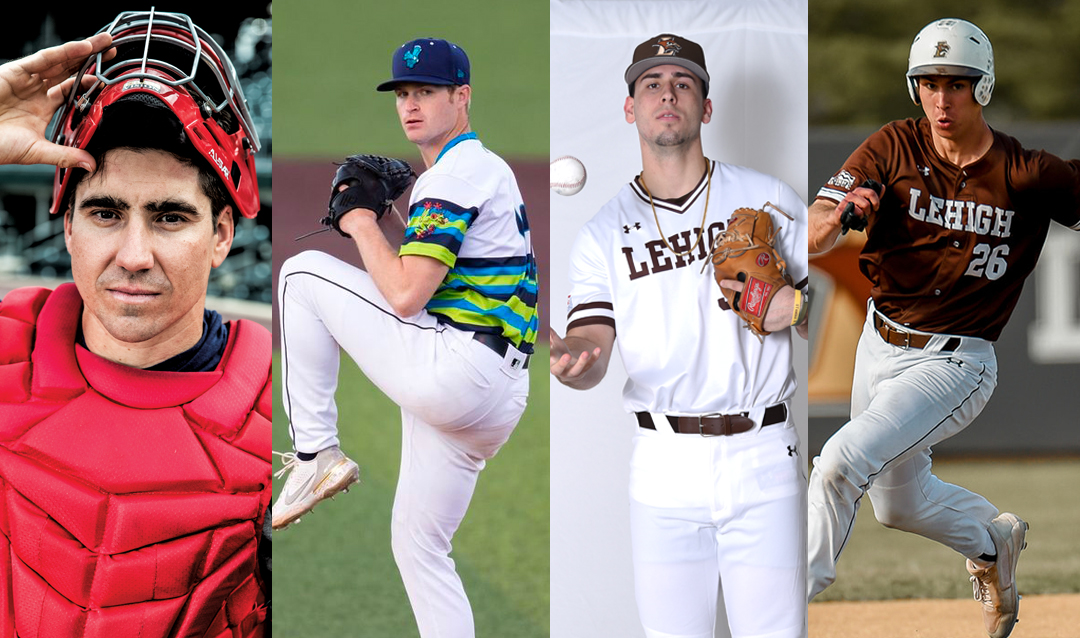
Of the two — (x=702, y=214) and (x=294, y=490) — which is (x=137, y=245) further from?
(x=702, y=214)

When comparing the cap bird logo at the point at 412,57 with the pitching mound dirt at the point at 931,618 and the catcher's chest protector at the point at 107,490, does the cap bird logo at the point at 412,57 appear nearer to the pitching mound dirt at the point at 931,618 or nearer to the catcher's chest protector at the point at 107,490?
the catcher's chest protector at the point at 107,490

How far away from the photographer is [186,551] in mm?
3217

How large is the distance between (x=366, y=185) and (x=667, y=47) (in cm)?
101

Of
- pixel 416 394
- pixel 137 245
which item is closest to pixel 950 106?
pixel 416 394

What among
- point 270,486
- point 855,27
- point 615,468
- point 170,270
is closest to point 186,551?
point 270,486

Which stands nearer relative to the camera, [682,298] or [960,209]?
[682,298]

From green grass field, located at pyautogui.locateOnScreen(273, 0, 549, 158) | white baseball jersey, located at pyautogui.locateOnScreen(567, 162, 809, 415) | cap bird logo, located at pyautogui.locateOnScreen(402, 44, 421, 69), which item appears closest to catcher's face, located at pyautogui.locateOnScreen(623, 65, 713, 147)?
white baseball jersey, located at pyautogui.locateOnScreen(567, 162, 809, 415)

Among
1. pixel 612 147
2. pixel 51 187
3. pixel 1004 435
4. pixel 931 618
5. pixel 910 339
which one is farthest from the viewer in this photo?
pixel 1004 435

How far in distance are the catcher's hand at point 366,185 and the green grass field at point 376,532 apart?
0.46m

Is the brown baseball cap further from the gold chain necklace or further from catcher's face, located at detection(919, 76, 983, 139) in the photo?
catcher's face, located at detection(919, 76, 983, 139)

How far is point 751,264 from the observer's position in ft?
10.2

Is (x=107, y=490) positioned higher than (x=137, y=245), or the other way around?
(x=137, y=245)

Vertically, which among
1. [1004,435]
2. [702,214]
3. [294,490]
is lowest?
[1004,435]

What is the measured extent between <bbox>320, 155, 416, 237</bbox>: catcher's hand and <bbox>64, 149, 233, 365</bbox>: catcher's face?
444 millimetres
